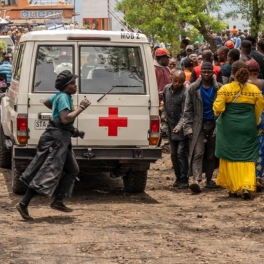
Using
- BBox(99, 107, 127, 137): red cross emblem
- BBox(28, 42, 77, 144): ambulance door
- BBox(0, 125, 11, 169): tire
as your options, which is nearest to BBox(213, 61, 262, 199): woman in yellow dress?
BBox(99, 107, 127, 137): red cross emblem

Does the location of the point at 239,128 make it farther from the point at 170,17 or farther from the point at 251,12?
the point at 170,17

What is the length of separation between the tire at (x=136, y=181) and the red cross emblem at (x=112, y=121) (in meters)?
0.84

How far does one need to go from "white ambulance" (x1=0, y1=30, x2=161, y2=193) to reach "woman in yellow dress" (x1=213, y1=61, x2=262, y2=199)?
32.4 inches

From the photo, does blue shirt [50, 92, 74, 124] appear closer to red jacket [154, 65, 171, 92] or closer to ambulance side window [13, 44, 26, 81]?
ambulance side window [13, 44, 26, 81]

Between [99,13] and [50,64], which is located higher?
[99,13]

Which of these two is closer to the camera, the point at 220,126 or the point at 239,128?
the point at 239,128

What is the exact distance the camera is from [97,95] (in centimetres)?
1059

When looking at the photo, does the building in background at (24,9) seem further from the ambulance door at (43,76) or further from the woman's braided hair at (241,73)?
the woman's braided hair at (241,73)

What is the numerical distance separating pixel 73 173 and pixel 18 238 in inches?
60.6

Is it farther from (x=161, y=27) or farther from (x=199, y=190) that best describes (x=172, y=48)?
(x=199, y=190)

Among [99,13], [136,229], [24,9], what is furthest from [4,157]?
[24,9]

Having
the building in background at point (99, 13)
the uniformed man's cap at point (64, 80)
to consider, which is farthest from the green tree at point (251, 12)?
the uniformed man's cap at point (64, 80)

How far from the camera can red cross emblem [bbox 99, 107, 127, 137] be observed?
34.7 feet

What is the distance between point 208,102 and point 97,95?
5.26ft
